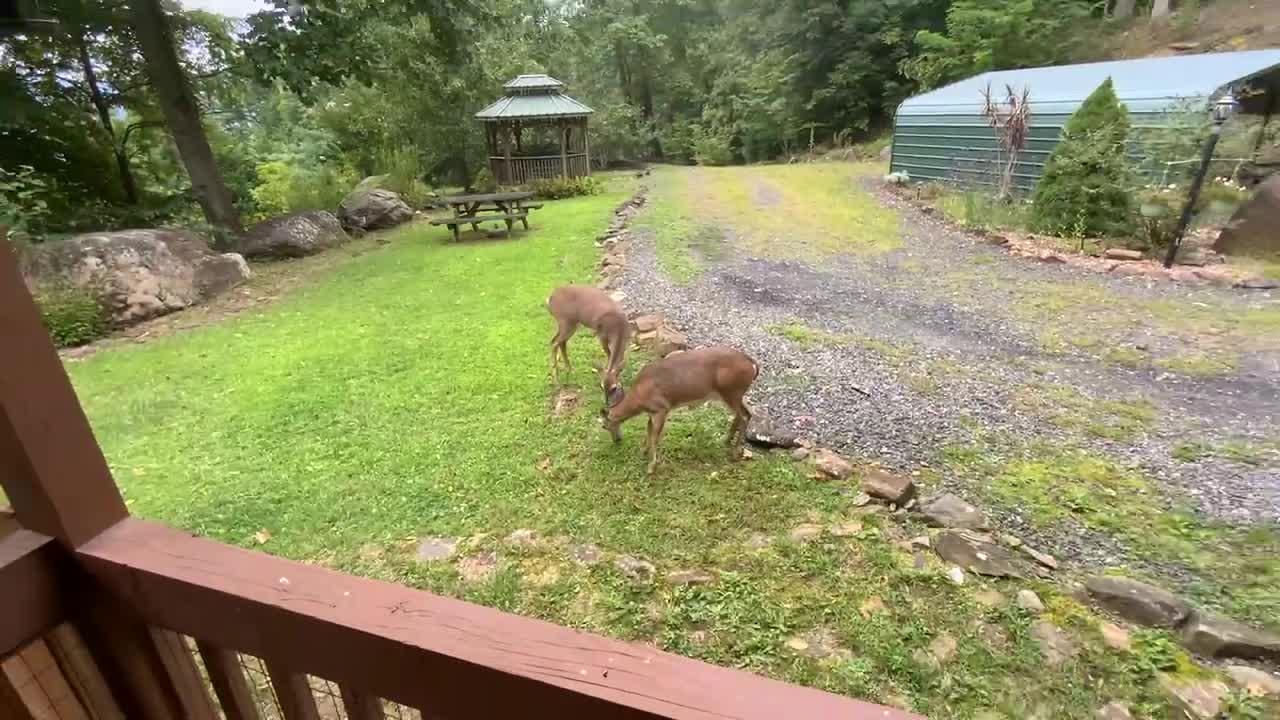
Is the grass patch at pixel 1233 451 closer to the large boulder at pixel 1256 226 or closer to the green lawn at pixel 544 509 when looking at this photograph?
the green lawn at pixel 544 509

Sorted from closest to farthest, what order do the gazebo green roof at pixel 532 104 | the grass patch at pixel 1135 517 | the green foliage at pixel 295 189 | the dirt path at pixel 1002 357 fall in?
the grass patch at pixel 1135 517 < the dirt path at pixel 1002 357 < the green foliage at pixel 295 189 < the gazebo green roof at pixel 532 104

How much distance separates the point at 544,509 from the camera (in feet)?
11.4

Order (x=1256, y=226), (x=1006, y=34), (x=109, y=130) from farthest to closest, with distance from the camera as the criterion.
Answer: (x=1006, y=34) → (x=109, y=130) → (x=1256, y=226)

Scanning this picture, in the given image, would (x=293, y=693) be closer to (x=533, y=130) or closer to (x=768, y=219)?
(x=768, y=219)

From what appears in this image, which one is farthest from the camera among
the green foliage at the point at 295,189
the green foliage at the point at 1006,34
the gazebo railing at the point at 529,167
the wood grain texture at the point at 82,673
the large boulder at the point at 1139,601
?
the green foliage at the point at 1006,34

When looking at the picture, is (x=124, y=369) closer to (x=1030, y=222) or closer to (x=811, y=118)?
(x=1030, y=222)

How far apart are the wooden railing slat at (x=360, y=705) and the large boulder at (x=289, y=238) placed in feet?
34.5

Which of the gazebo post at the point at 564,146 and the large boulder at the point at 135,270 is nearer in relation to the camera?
the large boulder at the point at 135,270

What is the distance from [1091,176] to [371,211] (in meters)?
11.6

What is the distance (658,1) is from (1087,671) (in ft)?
99.0

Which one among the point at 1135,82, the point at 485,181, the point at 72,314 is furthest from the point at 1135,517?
the point at 485,181

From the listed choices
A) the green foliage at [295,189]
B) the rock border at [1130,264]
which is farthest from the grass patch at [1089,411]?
the green foliage at [295,189]

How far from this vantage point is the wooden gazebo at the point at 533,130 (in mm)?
16375

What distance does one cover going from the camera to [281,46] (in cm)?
925
